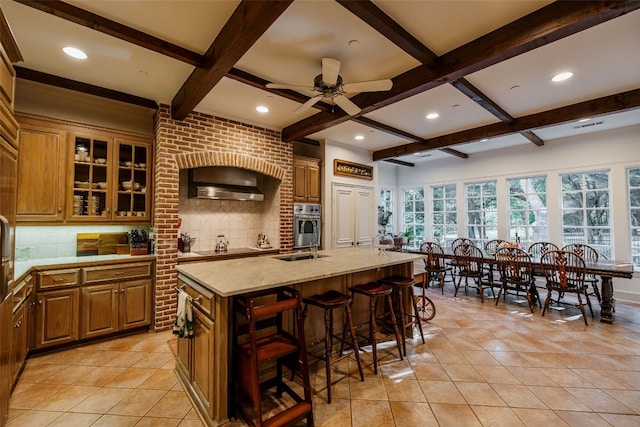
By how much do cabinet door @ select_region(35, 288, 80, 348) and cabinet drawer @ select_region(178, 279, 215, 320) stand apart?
5.29 feet

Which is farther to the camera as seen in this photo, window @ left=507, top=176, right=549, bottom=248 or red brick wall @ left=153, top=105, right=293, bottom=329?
window @ left=507, top=176, right=549, bottom=248

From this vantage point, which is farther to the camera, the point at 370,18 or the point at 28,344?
the point at 28,344

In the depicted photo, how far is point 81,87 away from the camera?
Answer: 3.10 m

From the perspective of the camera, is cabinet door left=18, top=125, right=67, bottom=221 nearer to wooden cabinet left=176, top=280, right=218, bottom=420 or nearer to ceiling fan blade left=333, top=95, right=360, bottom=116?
wooden cabinet left=176, top=280, right=218, bottom=420

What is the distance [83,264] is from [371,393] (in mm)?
3091

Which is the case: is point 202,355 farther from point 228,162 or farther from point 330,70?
point 228,162

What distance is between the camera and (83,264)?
2926mm

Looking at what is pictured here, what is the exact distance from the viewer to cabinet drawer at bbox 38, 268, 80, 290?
2736 mm

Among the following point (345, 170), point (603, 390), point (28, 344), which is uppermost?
point (345, 170)

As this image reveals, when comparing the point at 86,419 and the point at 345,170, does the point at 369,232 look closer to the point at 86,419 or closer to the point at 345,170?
the point at 345,170

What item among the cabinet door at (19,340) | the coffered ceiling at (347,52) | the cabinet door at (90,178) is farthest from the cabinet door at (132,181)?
the cabinet door at (19,340)

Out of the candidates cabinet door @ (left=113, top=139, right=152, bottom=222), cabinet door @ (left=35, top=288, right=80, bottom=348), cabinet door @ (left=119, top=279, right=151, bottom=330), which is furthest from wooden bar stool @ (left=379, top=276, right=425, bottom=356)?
cabinet door @ (left=35, top=288, right=80, bottom=348)

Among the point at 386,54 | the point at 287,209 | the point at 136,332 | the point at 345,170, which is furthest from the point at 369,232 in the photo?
the point at 136,332

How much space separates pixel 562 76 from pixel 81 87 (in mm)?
5172
